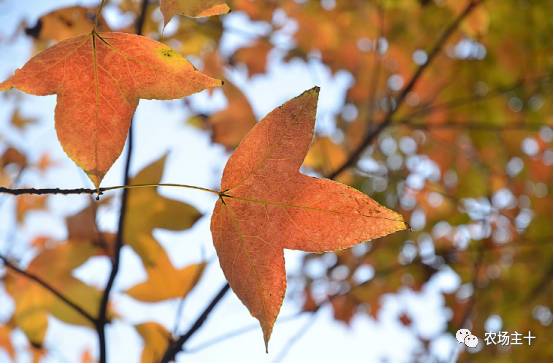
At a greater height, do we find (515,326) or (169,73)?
(169,73)

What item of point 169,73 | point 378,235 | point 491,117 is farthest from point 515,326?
point 169,73

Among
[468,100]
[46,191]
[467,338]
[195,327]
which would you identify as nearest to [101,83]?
[46,191]

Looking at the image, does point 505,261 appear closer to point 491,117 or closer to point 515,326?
point 515,326

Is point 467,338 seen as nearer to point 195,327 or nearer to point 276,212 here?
point 195,327

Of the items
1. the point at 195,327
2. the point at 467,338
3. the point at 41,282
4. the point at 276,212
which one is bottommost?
the point at 467,338

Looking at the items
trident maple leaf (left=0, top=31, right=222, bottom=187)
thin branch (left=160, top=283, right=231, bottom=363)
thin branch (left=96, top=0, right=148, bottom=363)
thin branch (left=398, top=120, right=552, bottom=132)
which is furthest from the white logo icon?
trident maple leaf (left=0, top=31, right=222, bottom=187)
